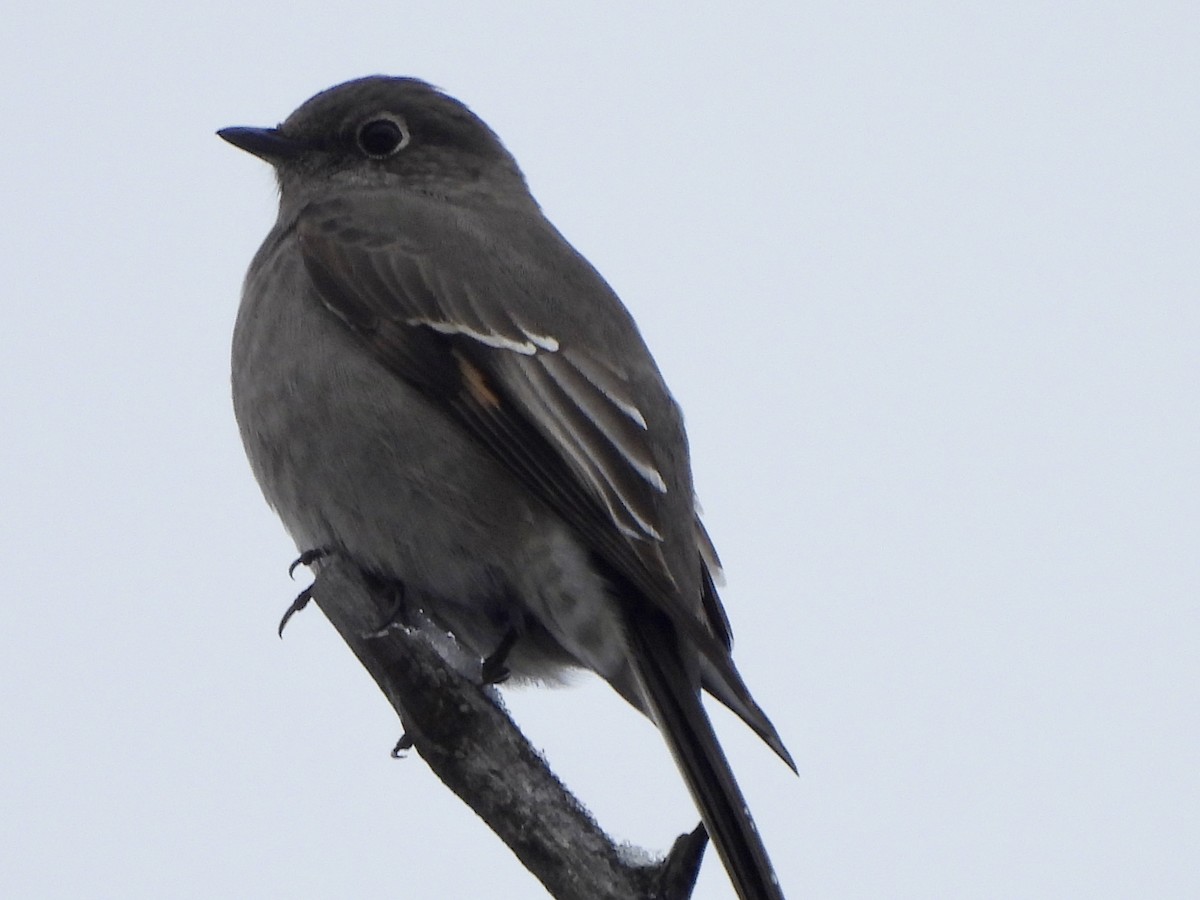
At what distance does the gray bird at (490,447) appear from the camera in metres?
6.60

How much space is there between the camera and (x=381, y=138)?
9461mm

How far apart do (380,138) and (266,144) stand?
629mm

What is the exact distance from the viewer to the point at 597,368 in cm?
748

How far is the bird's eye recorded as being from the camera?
945cm

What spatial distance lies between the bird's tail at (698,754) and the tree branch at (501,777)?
134 mm

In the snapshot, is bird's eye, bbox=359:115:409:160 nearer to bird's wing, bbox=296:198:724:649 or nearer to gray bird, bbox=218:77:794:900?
gray bird, bbox=218:77:794:900

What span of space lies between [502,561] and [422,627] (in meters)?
0.43

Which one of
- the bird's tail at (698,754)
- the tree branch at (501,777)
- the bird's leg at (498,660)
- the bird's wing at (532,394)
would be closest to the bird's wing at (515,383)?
the bird's wing at (532,394)

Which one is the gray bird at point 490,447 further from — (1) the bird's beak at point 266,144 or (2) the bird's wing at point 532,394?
(1) the bird's beak at point 266,144

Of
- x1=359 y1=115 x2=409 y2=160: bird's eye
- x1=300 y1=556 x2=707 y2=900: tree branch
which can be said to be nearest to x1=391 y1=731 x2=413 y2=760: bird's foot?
x1=300 y1=556 x2=707 y2=900: tree branch

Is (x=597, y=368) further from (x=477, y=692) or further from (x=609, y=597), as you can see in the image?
(x=477, y=692)

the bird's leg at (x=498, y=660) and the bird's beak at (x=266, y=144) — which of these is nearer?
the bird's leg at (x=498, y=660)

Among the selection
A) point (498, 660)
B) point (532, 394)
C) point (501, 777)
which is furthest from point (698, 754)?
point (532, 394)

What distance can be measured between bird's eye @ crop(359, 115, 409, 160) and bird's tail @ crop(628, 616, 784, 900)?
3912mm
